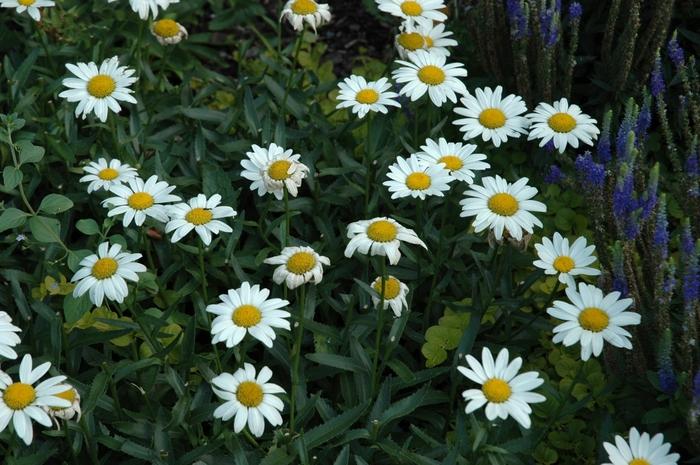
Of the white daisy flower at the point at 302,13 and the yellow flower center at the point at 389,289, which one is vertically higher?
the white daisy flower at the point at 302,13

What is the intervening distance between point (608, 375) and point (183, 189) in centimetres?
169

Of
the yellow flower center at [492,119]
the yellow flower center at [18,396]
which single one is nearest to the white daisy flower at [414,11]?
the yellow flower center at [492,119]

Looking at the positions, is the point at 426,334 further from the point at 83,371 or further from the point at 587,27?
the point at 587,27

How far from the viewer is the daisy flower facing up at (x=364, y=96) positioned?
11.0 feet

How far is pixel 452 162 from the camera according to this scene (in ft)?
10.3

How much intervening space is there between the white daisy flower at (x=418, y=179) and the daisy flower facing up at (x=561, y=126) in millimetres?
387

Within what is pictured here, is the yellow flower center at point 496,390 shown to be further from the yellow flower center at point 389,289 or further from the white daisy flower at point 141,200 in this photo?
the white daisy flower at point 141,200

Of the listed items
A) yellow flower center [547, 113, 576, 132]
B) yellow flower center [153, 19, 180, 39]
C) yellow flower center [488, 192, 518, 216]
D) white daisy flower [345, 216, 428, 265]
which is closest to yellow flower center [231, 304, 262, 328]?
white daisy flower [345, 216, 428, 265]

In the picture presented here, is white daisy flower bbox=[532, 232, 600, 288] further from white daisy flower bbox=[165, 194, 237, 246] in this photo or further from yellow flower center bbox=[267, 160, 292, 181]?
white daisy flower bbox=[165, 194, 237, 246]

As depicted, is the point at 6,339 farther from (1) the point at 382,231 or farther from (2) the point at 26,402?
(1) the point at 382,231

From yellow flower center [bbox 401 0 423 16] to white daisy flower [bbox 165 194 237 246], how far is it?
1196 millimetres

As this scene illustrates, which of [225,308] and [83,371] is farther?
[83,371]

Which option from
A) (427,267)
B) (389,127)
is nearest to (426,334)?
(427,267)

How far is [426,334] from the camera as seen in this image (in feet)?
10.2
